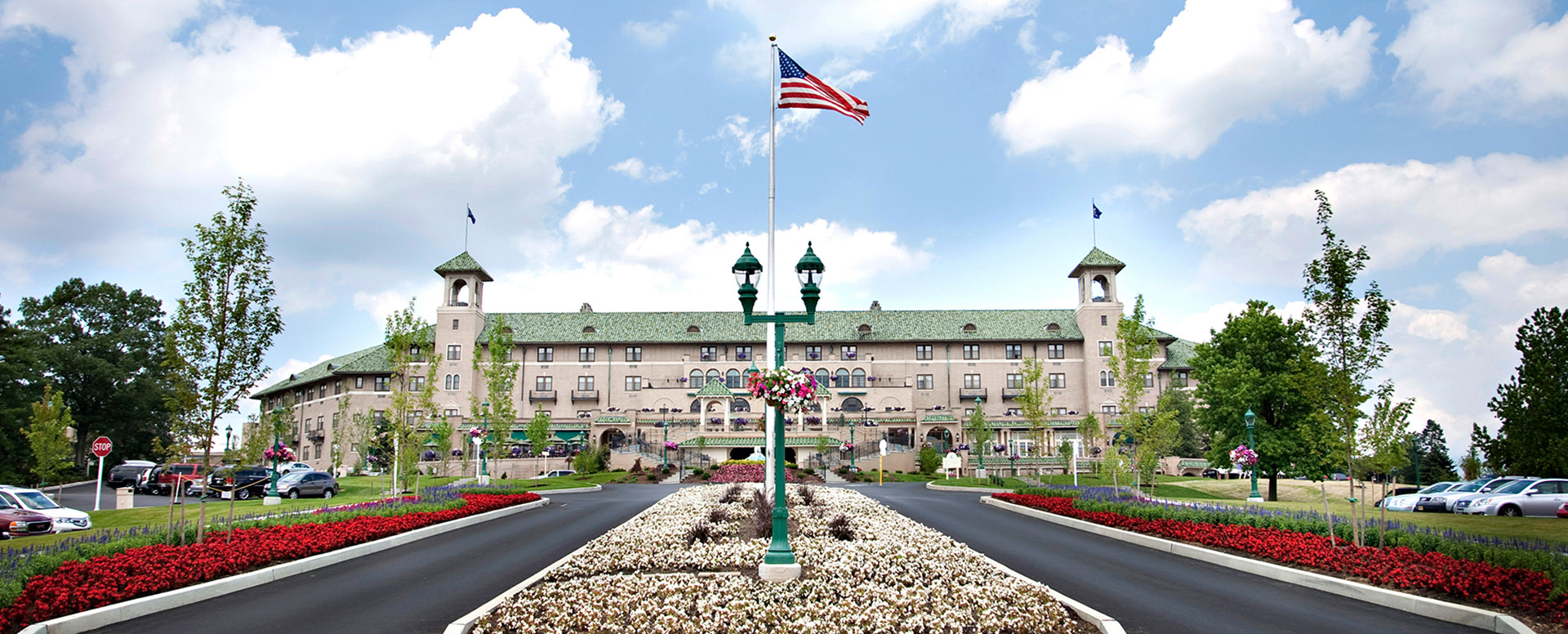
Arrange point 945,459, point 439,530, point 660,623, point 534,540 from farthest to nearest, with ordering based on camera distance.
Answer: point 945,459 → point 439,530 → point 534,540 → point 660,623

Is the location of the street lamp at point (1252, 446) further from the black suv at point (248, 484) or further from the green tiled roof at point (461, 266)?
the green tiled roof at point (461, 266)

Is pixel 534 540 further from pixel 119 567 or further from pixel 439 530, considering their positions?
pixel 119 567

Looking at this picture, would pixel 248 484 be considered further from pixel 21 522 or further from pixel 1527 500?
pixel 1527 500

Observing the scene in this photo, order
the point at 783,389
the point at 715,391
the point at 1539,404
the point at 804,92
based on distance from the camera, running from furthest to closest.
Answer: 1. the point at 715,391
2. the point at 1539,404
3. the point at 804,92
4. the point at 783,389

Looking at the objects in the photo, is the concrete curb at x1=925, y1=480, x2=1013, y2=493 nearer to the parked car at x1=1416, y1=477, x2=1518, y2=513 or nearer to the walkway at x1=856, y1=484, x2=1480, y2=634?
the parked car at x1=1416, y1=477, x2=1518, y2=513

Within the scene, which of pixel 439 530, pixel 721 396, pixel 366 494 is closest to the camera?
pixel 439 530

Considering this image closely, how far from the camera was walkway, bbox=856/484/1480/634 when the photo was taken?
9.87 metres

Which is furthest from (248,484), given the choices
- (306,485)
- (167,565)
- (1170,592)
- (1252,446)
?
(1252,446)

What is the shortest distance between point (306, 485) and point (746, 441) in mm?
28803

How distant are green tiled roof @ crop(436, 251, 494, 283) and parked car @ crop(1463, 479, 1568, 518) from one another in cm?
6665

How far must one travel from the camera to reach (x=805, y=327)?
73.2 m

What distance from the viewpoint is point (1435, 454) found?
6994cm

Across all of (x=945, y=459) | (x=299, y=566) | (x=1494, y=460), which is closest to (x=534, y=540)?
(x=299, y=566)

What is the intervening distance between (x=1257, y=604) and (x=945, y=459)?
117 ft
